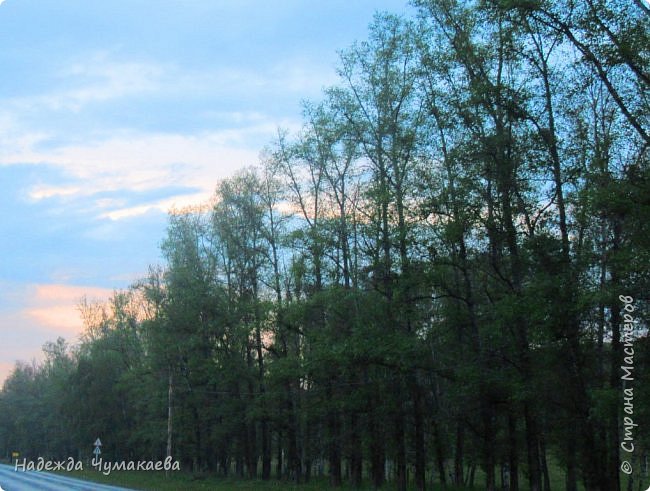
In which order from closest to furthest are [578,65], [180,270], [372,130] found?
[578,65]
[372,130]
[180,270]

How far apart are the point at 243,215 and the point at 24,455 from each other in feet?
281

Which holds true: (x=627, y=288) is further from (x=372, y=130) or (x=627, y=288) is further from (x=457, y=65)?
(x=372, y=130)

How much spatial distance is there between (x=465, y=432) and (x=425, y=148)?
1422cm

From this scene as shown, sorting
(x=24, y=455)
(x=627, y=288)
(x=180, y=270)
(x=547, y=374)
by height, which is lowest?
(x=24, y=455)

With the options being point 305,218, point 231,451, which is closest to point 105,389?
point 231,451

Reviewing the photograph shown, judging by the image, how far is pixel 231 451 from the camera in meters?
49.6

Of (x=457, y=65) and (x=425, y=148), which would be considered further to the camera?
(x=425, y=148)

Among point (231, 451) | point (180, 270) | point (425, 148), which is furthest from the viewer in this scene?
point (231, 451)

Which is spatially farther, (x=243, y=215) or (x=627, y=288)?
(x=243, y=215)

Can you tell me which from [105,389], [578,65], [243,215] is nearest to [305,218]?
[243,215]

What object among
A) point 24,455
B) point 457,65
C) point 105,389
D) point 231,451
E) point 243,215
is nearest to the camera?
point 457,65

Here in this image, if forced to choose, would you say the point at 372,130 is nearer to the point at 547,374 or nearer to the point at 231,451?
the point at 547,374

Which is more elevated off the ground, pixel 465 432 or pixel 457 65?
pixel 457 65

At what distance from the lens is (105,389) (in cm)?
6894
